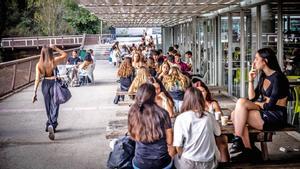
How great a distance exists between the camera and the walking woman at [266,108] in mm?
5285

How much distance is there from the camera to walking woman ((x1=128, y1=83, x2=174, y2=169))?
422 cm

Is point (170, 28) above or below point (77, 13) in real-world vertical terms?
below

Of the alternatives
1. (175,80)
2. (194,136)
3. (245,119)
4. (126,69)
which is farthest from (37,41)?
(194,136)

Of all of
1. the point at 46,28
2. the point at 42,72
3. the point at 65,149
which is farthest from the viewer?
the point at 46,28

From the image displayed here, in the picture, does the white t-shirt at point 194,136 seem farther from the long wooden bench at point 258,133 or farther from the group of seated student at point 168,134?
the long wooden bench at point 258,133

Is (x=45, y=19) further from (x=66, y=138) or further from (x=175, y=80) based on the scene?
(x=175, y=80)

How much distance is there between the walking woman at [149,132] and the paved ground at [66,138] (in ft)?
3.41

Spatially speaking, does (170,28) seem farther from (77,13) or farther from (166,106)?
(77,13)

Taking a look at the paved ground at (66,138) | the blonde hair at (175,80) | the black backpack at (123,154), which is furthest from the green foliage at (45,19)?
the black backpack at (123,154)

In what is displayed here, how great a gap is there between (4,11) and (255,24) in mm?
47553

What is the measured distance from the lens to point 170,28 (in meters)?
27.4

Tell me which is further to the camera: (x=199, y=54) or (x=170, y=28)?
(x=170, y=28)

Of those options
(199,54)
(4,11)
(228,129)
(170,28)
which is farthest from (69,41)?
(228,129)

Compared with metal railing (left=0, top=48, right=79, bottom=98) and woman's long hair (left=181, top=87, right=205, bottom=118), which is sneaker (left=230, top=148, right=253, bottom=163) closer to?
woman's long hair (left=181, top=87, right=205, bottom=118)
